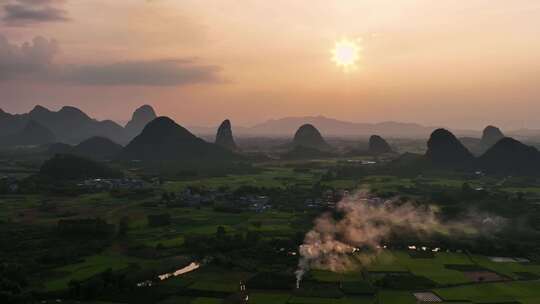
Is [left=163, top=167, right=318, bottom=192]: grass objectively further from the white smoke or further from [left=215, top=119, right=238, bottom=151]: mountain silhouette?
[left=215, top=119, right=238, bottom=151]: mountain silhouette

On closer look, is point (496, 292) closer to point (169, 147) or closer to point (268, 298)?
point (268, 298)

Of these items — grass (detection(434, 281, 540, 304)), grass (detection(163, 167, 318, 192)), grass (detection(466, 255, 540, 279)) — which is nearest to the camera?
grass (detection(434, 281, 540, 304))

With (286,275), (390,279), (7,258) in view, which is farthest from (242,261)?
(7,258)

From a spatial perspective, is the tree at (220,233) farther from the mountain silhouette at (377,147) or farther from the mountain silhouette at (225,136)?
the mountain silhouette at (225,136)

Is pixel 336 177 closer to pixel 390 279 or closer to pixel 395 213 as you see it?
pixel 395 213

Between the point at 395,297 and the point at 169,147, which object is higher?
the point at 169,147

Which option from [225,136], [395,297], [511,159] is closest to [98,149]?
[225,136]

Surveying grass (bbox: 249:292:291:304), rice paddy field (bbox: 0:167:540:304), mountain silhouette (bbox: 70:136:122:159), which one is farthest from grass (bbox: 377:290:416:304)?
mountain silhouette (bbox: 70:136:122:159)
